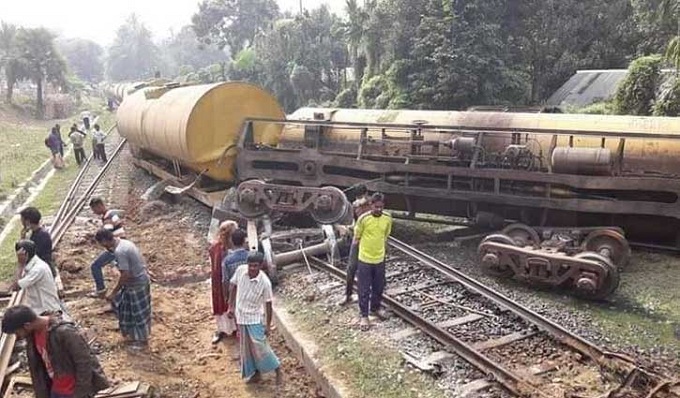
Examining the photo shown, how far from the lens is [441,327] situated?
256 inches

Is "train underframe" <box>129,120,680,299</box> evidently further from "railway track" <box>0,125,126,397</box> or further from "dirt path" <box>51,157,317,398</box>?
"railway track" <box>0,125,126,397</box>

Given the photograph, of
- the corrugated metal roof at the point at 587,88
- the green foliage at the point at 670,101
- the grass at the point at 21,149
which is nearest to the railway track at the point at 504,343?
the green foliage at the point at 670,101

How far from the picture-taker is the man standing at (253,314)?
564 centimetres

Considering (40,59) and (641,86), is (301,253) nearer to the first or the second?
(641,86)

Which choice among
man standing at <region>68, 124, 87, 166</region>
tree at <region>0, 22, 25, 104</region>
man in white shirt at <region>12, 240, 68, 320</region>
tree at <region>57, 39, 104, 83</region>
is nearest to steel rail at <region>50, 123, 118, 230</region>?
man standing at <region>68, 124, 87, 166</region>

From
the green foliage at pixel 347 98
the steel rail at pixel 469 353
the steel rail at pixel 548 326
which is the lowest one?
the steel rail at pixel 469 353

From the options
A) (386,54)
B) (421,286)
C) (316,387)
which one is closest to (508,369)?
(316,387)

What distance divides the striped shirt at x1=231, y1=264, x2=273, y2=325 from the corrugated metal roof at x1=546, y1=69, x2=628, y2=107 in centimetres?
1849

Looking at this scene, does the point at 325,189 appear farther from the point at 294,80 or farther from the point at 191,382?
the point at 294,80

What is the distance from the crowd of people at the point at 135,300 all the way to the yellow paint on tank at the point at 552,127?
11.5 ft

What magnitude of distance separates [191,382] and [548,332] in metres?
3.77

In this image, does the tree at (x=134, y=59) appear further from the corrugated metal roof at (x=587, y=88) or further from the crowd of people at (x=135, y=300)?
the crowd of people at (x=135, y=300)

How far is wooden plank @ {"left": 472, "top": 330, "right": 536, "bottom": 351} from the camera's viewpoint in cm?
606

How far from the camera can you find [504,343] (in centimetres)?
616
